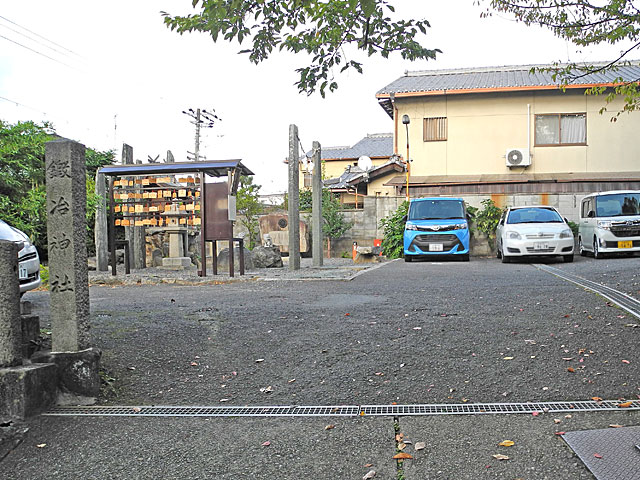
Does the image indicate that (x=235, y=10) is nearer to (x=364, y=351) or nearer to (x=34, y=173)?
(x=364, y=351)

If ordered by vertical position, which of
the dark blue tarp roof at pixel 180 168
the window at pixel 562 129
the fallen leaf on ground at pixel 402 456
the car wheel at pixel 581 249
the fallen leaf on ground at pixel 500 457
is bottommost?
the fallen leaf on ground at pixel 402 456

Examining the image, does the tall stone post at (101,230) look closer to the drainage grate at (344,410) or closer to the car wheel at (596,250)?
the drainage grate at (344,410)

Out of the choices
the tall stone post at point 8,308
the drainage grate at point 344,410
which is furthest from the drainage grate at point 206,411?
the tall stone post at point 8,308

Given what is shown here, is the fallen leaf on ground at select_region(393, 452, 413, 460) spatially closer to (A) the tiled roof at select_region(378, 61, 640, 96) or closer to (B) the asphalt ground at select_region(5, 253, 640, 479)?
(B) the asphalt ground at select_region(5, 253, 640, 479)

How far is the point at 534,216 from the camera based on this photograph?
1424 centimetres

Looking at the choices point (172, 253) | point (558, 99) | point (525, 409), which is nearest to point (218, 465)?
point (525, 409)

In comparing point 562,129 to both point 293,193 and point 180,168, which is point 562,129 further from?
point 180,168

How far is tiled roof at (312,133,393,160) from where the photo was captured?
39.3m

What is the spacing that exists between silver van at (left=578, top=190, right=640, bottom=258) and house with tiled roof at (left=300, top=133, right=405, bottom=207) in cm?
1166

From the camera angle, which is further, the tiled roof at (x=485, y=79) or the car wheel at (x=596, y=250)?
the tiled roof at (x=485, y=79)

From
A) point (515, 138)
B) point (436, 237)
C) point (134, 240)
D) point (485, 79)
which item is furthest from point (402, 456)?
point (485, 79)

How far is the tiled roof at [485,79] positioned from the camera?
66.5 feet

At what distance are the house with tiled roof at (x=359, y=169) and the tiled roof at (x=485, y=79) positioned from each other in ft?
13.5

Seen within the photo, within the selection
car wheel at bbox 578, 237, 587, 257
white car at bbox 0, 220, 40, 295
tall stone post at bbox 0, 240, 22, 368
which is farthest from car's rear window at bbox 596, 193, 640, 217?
tall stone post at bbox 0, 240, 22, 368
